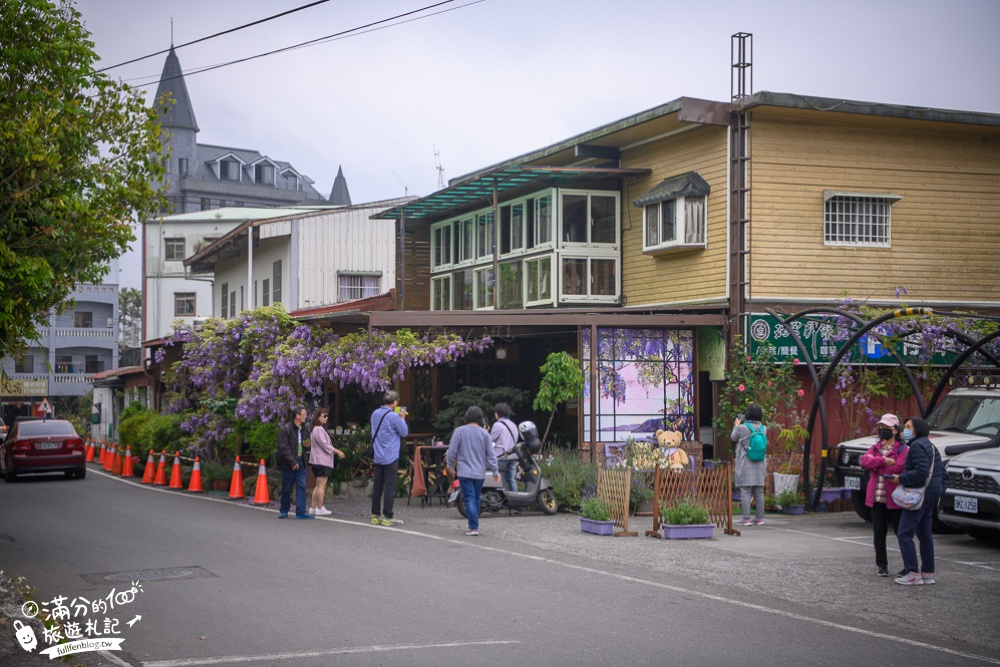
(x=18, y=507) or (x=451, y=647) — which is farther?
(x=18, y=507)

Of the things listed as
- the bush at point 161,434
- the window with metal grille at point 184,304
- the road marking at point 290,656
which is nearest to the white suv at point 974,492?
the road marking at point 290,656

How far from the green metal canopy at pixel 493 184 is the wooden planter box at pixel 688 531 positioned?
401 inches

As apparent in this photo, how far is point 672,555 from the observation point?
1346 centimetres

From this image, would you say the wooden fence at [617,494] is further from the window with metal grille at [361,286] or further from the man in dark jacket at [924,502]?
the window with metal grille at [361,286]

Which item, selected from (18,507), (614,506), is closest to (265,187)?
(18,507)

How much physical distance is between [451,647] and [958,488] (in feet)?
29.3

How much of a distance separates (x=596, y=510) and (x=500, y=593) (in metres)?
5.17

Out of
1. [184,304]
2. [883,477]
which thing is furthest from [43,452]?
[184,304]

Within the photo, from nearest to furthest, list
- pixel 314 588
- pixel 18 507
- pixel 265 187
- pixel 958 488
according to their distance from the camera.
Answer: pixel 314 588 → pixel 958 488 → pixel 18 507 → pixel 265 187

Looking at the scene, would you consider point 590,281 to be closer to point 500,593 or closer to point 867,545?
point 867,545

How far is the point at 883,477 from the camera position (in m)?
11.8

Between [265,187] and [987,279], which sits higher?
[265,187]

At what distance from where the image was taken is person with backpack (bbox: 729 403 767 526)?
1678 cm

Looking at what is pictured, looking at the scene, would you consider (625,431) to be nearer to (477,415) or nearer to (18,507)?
(477,415)
